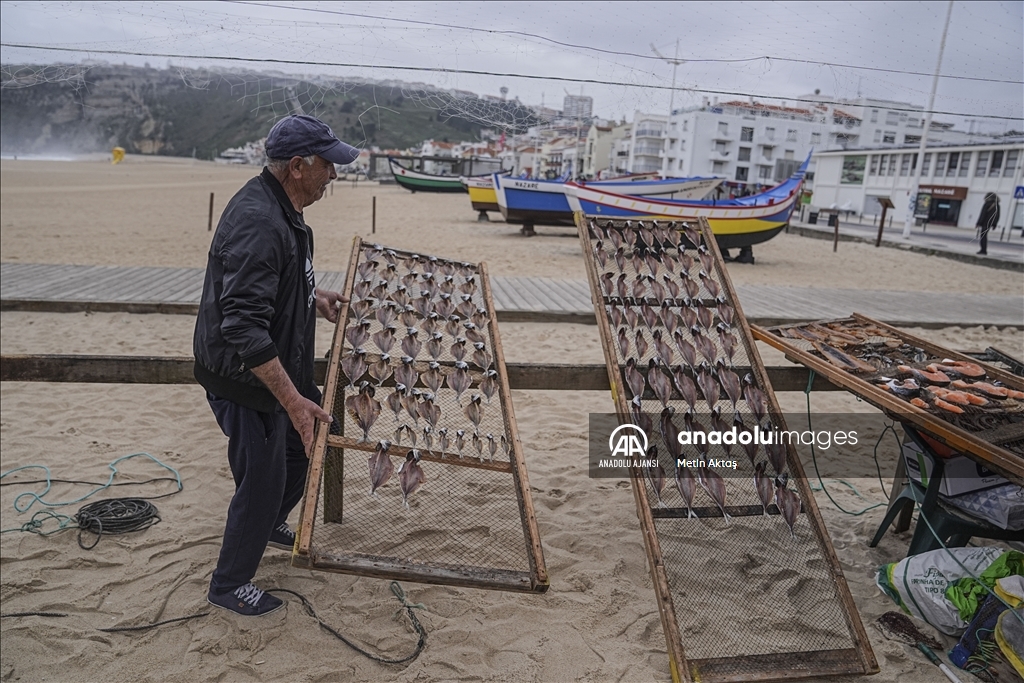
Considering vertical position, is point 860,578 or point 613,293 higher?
point 613,293

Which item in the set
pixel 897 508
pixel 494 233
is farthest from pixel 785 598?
pixel 494 233

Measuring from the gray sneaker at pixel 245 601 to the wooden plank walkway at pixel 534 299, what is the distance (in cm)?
484

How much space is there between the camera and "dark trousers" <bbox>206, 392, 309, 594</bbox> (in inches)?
90.4

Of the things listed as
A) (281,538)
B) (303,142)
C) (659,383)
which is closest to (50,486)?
(281,538)

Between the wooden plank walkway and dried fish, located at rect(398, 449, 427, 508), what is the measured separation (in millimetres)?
4721

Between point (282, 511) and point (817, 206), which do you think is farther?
point (817, 206)

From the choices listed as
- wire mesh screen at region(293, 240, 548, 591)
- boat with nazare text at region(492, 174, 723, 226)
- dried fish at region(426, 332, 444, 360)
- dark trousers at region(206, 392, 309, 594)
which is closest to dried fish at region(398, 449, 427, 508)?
wire mesh screen at region(293, 240, 548, 591)

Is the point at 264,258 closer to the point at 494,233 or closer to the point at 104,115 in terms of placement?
the point at 494,233

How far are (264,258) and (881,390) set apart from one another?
8.23 feet

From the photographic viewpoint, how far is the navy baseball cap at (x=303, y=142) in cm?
220

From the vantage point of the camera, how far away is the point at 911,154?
2833 cm

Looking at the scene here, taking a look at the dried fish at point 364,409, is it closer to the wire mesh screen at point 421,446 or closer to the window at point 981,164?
the wire mesh screen at point 421,446

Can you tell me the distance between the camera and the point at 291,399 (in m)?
2.17

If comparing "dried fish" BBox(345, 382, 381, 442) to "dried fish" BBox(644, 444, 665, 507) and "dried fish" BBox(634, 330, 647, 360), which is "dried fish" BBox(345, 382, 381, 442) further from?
"dried fish" BBox(634, 330, 647, 360)
